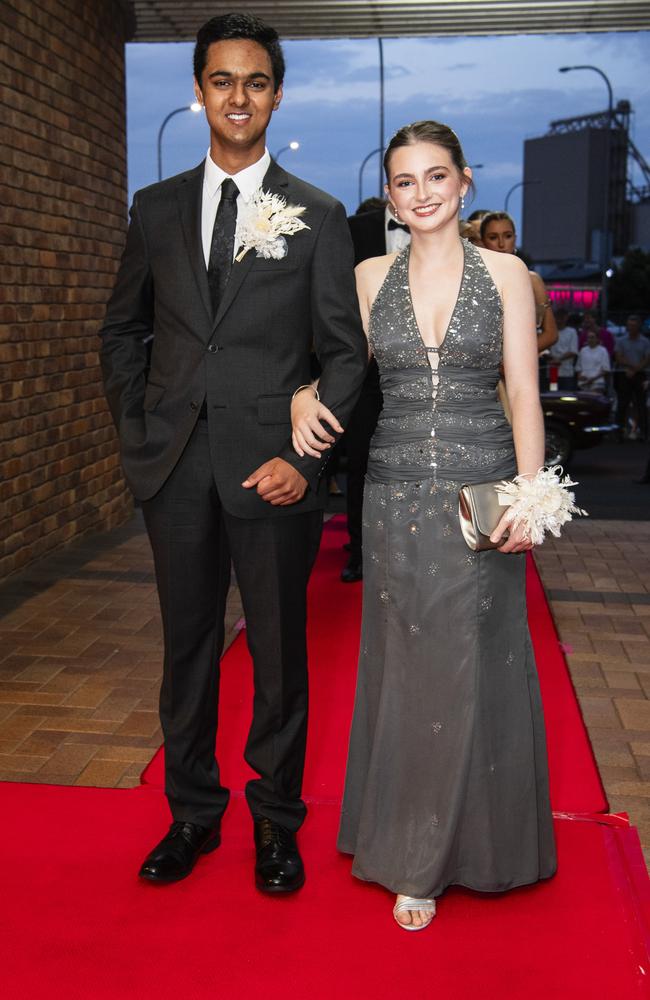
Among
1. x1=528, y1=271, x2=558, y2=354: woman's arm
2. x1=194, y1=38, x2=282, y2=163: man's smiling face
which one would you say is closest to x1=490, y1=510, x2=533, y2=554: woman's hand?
x1=194, y1=38, x2=282, y2=163: man's smiling face

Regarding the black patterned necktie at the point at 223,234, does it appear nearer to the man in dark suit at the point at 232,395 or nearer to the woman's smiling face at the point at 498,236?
the man in dark suit at the point at 232,395

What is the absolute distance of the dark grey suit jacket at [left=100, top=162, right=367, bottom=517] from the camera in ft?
8.93

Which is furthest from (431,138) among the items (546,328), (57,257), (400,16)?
(400,16)

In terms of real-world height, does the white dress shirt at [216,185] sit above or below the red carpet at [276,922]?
above

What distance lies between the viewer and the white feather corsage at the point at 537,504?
2615 millimetres

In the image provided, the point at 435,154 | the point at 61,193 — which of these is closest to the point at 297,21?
the point at 61,193

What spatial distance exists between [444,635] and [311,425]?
0.64 metres

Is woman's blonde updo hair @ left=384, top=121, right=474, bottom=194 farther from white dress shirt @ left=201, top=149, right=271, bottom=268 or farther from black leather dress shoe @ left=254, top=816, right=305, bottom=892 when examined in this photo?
black leather dress shoe @ left=254, top=816, right=305, bottom=892

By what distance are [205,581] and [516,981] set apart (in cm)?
124

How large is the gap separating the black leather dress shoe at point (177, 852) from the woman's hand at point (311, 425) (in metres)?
1.13

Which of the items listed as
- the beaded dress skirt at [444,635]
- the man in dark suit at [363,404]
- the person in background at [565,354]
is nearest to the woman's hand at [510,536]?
the beaded dress skirt at [444,635]

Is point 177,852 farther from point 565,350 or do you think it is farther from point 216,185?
point 565,350

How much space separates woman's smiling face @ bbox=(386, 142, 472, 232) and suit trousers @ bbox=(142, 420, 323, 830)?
2.53ft

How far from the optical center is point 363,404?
19.8 ft
